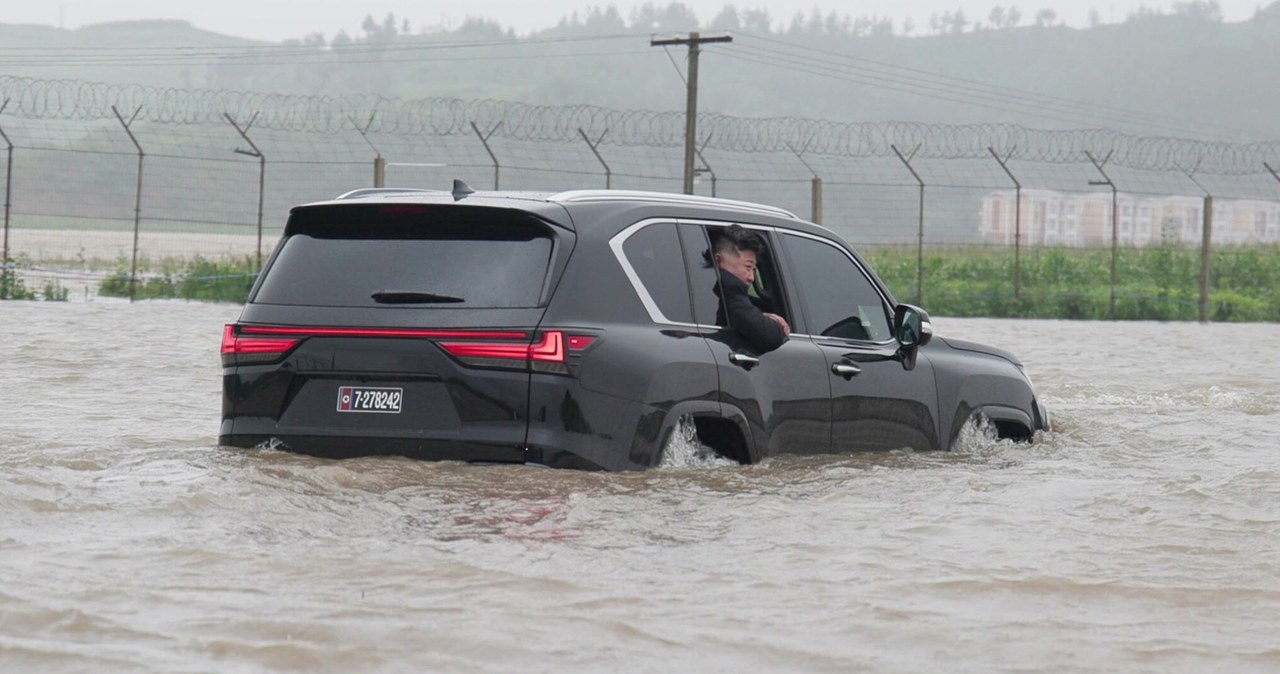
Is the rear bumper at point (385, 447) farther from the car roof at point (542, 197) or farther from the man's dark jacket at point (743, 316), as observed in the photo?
the man's dark jacket at point (743, 316)

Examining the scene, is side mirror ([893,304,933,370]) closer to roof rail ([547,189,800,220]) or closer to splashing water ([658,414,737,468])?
roof rail ([547,189,800,220])

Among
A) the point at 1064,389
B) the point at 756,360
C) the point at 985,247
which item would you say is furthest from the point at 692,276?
the point at 985,247

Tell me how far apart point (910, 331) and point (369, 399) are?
282 cm

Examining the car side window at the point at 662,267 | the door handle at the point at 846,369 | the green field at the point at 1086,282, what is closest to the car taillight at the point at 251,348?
the car side window at the point at 662,267

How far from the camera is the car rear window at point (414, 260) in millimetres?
6938

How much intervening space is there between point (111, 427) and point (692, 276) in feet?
13.7

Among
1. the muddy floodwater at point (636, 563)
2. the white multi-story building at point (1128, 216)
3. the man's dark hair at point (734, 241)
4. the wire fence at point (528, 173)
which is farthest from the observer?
the white multi-story building at point (1128, 216)

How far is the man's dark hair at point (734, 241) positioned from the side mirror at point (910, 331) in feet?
3.40

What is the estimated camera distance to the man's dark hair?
787 cm

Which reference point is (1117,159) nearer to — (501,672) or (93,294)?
(93,294)

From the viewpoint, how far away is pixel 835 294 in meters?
8.55

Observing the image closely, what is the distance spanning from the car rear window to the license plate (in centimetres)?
32

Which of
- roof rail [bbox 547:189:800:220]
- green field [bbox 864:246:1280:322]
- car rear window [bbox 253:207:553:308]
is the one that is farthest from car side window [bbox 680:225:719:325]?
green field [bbox 864:246:1280:322]

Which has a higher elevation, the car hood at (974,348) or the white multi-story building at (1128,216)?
the white multi-story building at (1128,216)
